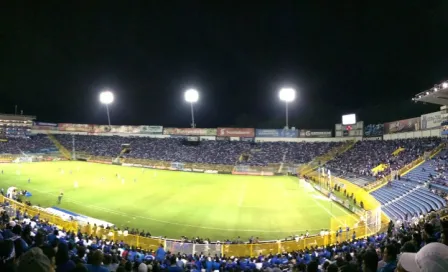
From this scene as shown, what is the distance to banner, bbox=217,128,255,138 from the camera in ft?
249

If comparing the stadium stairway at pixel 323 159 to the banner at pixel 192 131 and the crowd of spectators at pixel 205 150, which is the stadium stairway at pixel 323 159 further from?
the banner at pixel 192 131

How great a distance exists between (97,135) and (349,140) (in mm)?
65664

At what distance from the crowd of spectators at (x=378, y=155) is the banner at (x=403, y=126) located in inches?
101

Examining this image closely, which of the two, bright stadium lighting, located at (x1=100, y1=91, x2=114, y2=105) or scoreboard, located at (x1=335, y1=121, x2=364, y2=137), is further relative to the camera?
bright stadium lighting, located at (x1=100, y1=91, x2=114, y2=105)

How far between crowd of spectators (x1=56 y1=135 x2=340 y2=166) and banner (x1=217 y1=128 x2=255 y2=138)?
2432 millimetres

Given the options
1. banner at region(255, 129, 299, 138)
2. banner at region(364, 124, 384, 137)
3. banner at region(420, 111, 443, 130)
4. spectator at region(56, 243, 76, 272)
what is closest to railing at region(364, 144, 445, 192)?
banner at region(420, 111, 443, 130)

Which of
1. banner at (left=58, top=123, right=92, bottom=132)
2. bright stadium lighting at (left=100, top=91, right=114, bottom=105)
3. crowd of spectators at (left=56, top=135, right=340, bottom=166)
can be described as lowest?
crowd of spectators at (left=56, top=135, right=340, bottom=166)

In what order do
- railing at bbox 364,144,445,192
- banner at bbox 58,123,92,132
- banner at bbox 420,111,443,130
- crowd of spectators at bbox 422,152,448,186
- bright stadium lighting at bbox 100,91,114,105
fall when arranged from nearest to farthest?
1. crowd of spectators at bbox 422,152,448,186
2. railing at bbox 364,144,445,192
3. banner at bbox 420,111,443,130
4. bright stadium lighting at bbox 100,91,114,105
5. banner at bbox 58,123,92,132

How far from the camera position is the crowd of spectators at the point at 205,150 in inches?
2594

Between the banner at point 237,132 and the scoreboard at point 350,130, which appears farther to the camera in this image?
the banner at point 237,132

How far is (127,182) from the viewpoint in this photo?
45094 millimetres

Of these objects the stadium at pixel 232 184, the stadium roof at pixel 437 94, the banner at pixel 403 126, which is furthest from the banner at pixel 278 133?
the stadium roof at pixel 437 94

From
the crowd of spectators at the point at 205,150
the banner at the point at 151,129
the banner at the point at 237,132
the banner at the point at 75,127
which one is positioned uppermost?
the banner at the point at 75,127

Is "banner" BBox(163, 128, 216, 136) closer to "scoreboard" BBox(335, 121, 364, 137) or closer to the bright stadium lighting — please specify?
the bright stadium lighting
